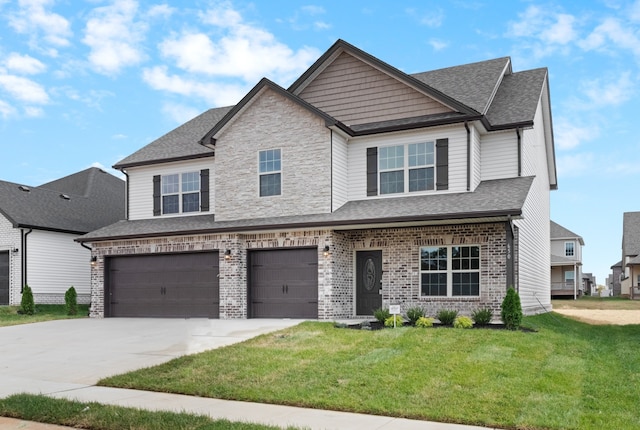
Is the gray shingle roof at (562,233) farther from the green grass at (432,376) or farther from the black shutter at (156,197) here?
the green grass at (432,376)

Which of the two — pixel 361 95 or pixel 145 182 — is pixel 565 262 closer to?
pixel 361 95

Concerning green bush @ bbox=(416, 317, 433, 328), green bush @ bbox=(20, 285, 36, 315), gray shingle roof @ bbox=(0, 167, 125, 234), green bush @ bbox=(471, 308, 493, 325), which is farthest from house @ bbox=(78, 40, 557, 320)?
gray shingle roof @ bbox=(0, 167, 125, 234)

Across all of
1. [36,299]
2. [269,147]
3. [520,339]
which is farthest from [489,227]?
[36,299]

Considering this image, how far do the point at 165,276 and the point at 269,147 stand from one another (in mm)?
5843

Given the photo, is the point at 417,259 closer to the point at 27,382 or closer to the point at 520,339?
the point at 520,339

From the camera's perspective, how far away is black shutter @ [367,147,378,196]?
773 inches

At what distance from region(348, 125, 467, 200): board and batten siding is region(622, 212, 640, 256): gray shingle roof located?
37675mm

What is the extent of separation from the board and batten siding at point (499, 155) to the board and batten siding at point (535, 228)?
48 cm

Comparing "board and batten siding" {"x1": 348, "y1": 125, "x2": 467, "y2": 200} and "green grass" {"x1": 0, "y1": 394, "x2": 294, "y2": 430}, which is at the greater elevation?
"board and batten siding" {"x1": 348, "y1": 125, "x2": 467, "y2": 200}

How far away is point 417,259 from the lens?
712 inches

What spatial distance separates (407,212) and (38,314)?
15717 mm

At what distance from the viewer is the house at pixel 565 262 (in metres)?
50.0

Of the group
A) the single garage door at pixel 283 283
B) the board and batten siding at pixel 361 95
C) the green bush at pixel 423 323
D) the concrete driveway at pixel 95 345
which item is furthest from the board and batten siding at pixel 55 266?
the green bush at pixel 423 323

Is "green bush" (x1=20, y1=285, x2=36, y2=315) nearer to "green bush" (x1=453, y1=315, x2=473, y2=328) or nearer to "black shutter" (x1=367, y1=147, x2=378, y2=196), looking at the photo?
"black shutter" (x1=367, y1=147, x2=378, y2=196)
